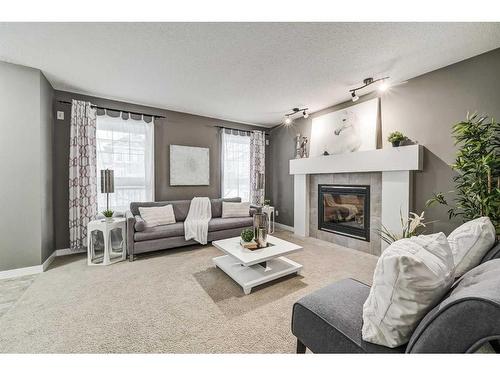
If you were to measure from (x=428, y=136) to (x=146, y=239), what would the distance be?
13.6 feet

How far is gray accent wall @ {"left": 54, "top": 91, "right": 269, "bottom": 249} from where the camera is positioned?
315 cm

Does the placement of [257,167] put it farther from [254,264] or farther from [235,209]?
[254,264]

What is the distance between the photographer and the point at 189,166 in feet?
13.8

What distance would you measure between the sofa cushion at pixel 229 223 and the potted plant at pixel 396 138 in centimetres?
260

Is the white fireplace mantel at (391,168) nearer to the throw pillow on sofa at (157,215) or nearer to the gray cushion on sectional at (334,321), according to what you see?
the gray cushion on sectional at (334,321)

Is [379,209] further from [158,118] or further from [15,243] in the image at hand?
[15,243]

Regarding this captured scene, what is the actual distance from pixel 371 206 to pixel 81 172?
4.56 metres

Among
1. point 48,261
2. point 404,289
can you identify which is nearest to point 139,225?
point 48,261

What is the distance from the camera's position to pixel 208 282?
2.32 metres

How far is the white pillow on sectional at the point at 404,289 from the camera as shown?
2.56ft

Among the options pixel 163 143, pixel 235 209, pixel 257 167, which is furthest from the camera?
pixel 257 167

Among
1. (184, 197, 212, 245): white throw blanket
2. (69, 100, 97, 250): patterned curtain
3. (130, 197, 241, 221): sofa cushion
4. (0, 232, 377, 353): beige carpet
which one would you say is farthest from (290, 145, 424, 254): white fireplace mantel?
(69, 100, 97, 250): patterned curtain

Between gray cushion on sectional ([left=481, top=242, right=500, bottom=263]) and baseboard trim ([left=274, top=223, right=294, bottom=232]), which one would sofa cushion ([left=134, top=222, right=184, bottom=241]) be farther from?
gray cushion on sectional ([left=481, top=242, right=500, bottom=263])
